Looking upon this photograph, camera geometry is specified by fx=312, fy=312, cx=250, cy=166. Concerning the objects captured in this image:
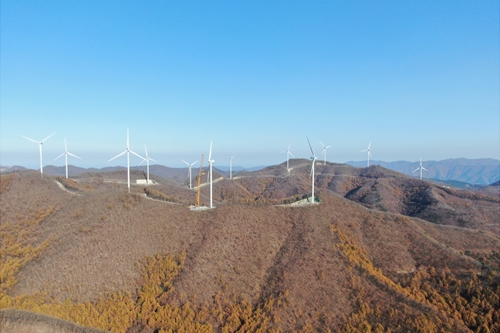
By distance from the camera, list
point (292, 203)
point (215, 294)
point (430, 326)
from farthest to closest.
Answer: point (292, 203), point (215, 294), point (430, 326)

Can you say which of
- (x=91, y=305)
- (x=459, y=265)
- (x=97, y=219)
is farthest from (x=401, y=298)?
(x=97, y=219)

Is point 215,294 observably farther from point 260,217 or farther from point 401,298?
point 401,298

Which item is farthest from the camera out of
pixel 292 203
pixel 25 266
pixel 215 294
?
pixel 292 203

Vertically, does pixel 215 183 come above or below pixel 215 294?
above

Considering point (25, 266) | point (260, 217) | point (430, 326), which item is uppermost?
point (260, 217)

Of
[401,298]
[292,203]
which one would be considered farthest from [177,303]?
[292,203]

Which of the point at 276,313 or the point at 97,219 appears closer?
the point at 276,313

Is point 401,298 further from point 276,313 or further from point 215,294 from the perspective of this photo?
point 215,294
